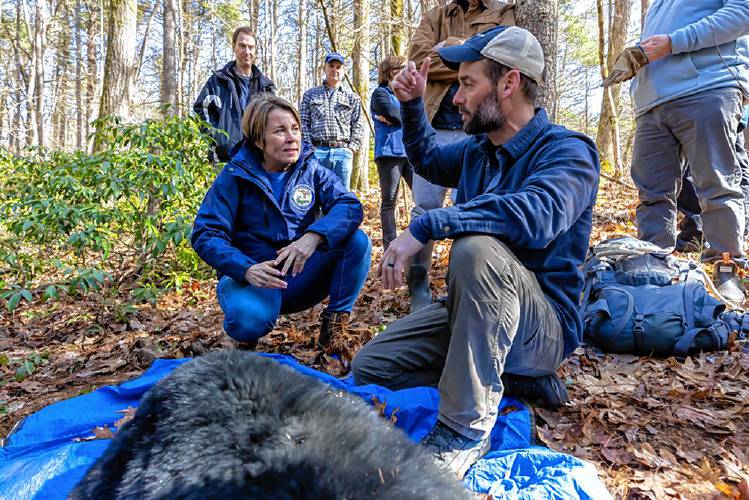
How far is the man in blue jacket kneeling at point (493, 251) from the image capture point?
1977mm

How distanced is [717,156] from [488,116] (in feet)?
7.77

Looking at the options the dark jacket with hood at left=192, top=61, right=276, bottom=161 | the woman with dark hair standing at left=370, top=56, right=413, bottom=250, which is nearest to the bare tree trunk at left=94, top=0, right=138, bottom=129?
the dark jacket with hood at left=192, top=61, right=276, bottom=161

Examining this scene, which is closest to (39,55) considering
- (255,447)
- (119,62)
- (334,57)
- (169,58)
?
(169,58)

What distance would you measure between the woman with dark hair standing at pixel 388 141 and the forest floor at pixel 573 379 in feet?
2.44

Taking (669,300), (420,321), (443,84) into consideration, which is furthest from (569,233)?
(443,84)

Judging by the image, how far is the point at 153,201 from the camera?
5062mm

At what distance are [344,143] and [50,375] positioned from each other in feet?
14.0

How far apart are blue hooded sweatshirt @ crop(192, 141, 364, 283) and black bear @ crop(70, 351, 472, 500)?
1.67 metres

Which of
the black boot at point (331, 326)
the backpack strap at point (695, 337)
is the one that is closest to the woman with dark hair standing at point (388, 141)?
the black boot at point (331, 326)

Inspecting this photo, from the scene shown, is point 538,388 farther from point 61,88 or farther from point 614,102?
point 61,88

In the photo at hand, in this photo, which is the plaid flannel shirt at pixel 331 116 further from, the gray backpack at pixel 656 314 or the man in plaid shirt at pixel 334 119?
the gray backpack at pixel 656 314

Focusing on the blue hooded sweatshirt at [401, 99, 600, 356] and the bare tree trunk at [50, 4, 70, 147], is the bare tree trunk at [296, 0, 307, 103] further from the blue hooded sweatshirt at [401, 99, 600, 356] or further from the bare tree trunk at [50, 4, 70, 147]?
the blue hooded sweatshirt at [401, 99, 600, 356]

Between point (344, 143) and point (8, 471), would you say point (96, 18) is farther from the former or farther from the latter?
point (8, 471)

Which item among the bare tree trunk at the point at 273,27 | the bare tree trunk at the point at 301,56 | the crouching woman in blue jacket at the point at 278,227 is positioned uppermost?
the bare tree trunk at the point at 273,27
